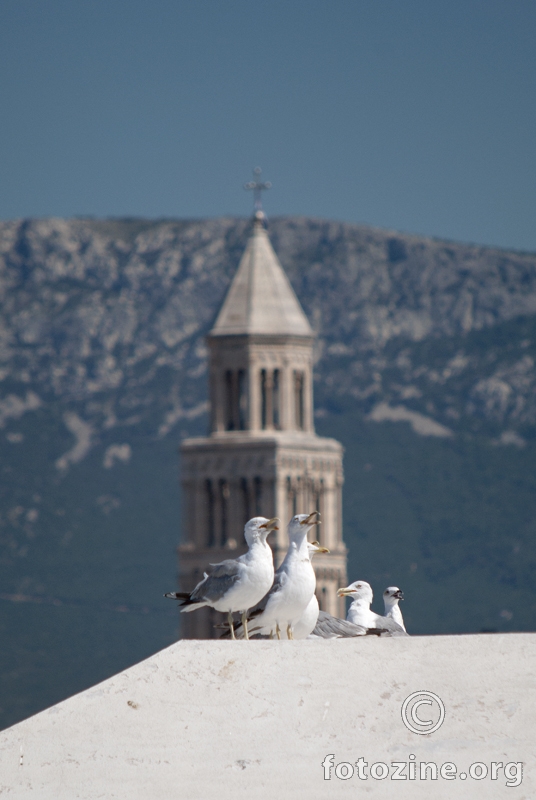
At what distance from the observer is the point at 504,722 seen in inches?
698

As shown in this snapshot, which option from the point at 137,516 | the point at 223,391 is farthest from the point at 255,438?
the point at 137,516

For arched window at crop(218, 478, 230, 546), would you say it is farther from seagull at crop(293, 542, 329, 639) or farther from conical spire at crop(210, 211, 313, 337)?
seagull at crop(293, 542, 329, 639)

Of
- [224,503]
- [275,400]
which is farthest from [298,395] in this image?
[224,503]

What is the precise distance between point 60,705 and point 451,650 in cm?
351

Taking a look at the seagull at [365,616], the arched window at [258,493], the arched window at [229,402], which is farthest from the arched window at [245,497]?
the seagull at [365,616]

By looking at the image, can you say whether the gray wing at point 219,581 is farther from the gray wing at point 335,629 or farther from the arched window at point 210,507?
the arched window at point 210,507

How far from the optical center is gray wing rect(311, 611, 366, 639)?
2209 centimetres

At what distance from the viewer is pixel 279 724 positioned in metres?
18.0

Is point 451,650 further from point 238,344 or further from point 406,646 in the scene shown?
point 238,344

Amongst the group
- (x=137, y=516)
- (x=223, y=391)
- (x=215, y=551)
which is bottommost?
(x=137, y=516)

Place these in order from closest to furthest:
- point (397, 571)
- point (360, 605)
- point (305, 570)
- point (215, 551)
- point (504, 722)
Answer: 1. point (504, 722)
2. point (305, 570)
3. point (360, 605)
4. point (215, 551)
5. point (397, 571)

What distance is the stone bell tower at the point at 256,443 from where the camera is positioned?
263 feet

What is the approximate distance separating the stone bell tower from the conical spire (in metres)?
0.04

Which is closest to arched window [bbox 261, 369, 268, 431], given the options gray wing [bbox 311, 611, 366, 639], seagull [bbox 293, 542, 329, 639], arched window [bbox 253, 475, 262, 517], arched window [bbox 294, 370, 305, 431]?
arched window [bbox 294, 370, 305, 431]
